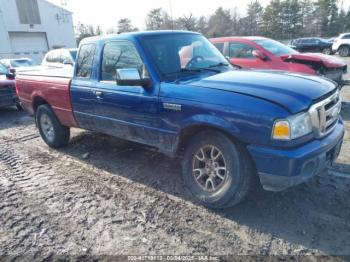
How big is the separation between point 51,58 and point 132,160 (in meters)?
9.61

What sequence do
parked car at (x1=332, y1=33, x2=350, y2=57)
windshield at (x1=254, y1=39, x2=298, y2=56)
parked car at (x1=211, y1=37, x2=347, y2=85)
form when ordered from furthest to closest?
parked car at (x1=332, y1=33, x2=350, y2=57), windshield at (x1=254, y1=39, x2=298, y2=56), parked car at (x1=211, y1=37, x2=347, y2=85)

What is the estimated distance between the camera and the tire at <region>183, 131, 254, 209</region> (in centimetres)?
311

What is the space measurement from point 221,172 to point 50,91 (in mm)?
3530

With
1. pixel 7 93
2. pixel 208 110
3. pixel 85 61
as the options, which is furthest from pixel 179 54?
pixel 7 93

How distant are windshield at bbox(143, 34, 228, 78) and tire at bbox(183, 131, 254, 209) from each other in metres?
0.97

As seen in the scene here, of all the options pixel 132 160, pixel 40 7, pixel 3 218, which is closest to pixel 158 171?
pixel 132 160

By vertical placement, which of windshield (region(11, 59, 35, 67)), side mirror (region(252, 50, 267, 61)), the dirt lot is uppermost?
side mirror (region(252, 50, 267, 61))

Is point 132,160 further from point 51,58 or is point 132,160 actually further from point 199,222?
point 51,58

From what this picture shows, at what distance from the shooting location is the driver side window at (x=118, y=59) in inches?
154

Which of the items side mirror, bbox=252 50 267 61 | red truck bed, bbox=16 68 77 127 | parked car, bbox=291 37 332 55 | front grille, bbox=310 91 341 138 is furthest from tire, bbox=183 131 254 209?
parked car, bbox=291 37 332 55

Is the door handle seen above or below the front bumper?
above

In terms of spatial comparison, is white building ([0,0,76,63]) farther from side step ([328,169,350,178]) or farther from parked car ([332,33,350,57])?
side step ([328,169,350,178])

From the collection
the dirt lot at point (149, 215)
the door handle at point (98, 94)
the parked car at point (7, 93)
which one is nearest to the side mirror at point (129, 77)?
the door handle at point (98, 94)

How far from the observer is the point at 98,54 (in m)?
4.49
